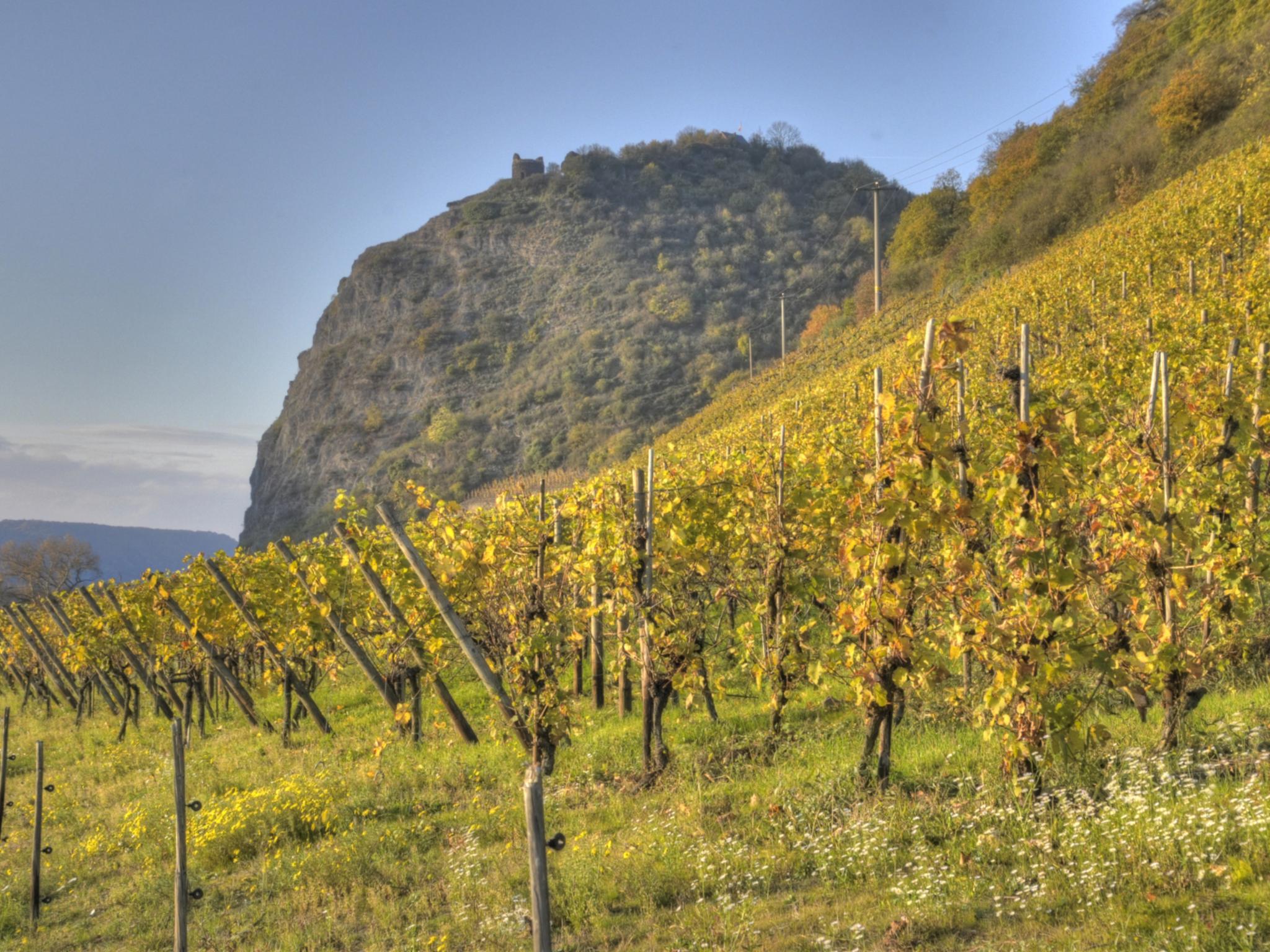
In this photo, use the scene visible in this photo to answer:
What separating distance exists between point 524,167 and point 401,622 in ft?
351

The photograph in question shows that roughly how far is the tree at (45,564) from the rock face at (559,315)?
17618 millimetres

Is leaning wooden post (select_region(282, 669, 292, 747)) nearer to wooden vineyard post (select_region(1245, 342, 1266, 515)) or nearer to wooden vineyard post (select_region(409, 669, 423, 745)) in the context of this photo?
wooden vineyard post (select_region(409, 669, 423, 745))

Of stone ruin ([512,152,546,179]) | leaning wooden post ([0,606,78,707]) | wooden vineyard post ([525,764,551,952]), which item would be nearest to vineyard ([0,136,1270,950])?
wooden vineyard post ([525,764,551,952])

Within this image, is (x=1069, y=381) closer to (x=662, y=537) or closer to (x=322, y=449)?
(x=662, y=537)

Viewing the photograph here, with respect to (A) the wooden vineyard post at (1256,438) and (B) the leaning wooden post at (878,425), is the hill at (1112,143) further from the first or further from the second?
(B) the leaning wooden post at (878,425)

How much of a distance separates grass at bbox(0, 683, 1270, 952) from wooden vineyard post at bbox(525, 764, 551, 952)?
94 cm

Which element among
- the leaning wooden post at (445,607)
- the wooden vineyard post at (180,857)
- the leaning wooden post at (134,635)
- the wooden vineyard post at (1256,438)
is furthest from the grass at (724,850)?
the leaning wooden post at (134,635)

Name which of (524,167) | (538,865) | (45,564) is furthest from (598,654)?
(524,167)

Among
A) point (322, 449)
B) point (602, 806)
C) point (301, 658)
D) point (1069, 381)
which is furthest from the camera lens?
point (322, 449)

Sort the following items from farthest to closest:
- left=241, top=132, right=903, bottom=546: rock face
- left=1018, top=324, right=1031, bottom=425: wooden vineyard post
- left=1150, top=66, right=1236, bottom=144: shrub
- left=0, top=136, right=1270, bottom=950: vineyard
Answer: left=241, top=132, right=903, bottom=546: rock face
left=1150, top=66, right=1236, bottom=144: shrub
left=1018, top=324, right=1031, bottom=425: wooden vineyard post
left=0, top=136, right=1270, bottom=950: vineyard

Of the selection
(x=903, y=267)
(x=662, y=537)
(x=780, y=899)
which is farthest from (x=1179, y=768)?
(x=903, y=267)

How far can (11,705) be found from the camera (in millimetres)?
22641

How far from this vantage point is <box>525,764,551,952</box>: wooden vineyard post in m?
3.31

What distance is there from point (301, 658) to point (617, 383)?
52090 mm
